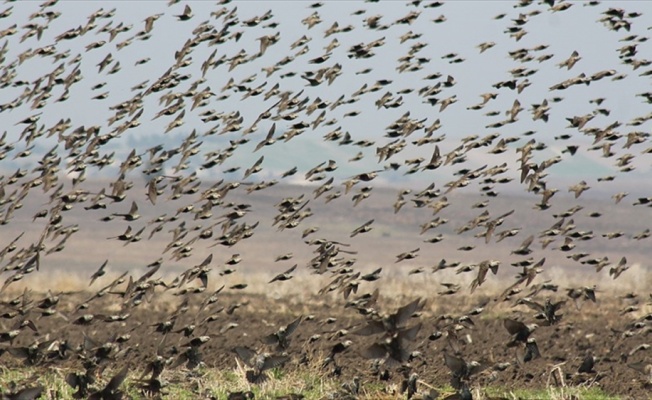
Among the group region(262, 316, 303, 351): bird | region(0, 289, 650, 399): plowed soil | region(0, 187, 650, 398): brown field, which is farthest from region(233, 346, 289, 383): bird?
region(0, 187, 650, 398): brown field

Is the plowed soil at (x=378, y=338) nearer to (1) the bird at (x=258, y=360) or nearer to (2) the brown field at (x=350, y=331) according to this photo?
(2) the brown field at (x=350, y=331)

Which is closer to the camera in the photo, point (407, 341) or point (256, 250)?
point (407, 341)

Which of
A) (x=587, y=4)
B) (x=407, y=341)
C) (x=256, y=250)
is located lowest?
(x=256, y=250)

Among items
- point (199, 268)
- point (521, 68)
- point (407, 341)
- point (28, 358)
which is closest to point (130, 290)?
point (199, 268)

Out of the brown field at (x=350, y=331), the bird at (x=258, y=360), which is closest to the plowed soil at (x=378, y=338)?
the brown field at (x=350, y=331)

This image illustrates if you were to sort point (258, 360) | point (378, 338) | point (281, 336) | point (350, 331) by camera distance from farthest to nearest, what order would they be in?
point (350, 331), point (378, 338), point (281, 336), point (258, 360)

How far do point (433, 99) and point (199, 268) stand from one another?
6.46 m

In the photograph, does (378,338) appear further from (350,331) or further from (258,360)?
(258,360)

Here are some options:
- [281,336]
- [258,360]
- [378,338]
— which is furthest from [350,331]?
[258,360]

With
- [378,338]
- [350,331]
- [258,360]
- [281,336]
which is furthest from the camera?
[350,331]

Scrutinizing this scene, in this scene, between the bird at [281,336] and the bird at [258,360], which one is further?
the bird at [281,336]

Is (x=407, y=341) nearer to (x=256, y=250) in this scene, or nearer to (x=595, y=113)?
(x=595, y=113)

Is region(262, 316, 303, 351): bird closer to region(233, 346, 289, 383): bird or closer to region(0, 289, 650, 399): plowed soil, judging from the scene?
region(233, 346, 289, 383): bird

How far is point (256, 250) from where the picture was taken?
90.9 meters
